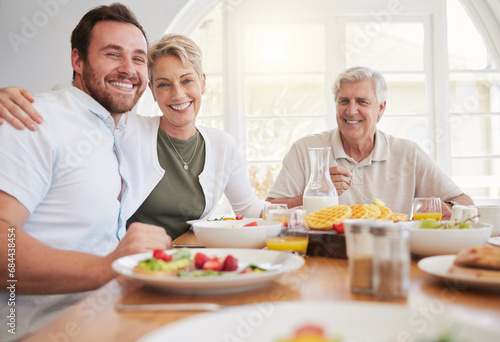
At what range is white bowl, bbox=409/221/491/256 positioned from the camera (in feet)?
3.47

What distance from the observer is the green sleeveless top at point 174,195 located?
6.77ft

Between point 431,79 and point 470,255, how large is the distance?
3660 mm

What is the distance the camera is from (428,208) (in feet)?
5.06

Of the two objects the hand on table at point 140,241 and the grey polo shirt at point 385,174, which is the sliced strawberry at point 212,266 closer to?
the hand on table at point 140,241

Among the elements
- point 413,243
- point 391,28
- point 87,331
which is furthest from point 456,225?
point 391,28

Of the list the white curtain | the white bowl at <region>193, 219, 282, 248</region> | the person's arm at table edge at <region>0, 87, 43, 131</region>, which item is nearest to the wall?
the person's arm at table edge at <region>0, 87, 43, 131</region>

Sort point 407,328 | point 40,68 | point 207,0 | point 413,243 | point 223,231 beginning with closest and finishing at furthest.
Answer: point 407,328, point 413,243, point 223,231, point 40,68, point 207,0

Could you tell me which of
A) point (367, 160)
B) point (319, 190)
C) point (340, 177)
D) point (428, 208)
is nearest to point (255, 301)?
point (319, 190)

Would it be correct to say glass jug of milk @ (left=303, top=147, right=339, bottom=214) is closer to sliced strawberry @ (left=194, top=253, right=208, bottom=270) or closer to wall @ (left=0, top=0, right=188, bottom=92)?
sliced strawberry @ (left=194, top=253, right=208, bottom=270)

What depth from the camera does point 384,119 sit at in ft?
13.7

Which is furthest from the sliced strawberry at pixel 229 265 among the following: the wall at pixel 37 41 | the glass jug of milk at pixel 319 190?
the wall at pixel 37 41

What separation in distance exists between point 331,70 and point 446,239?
3.17 metres

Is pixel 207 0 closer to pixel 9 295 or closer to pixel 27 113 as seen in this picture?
pixel 27 113

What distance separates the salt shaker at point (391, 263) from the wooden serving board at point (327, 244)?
0.41 meters
